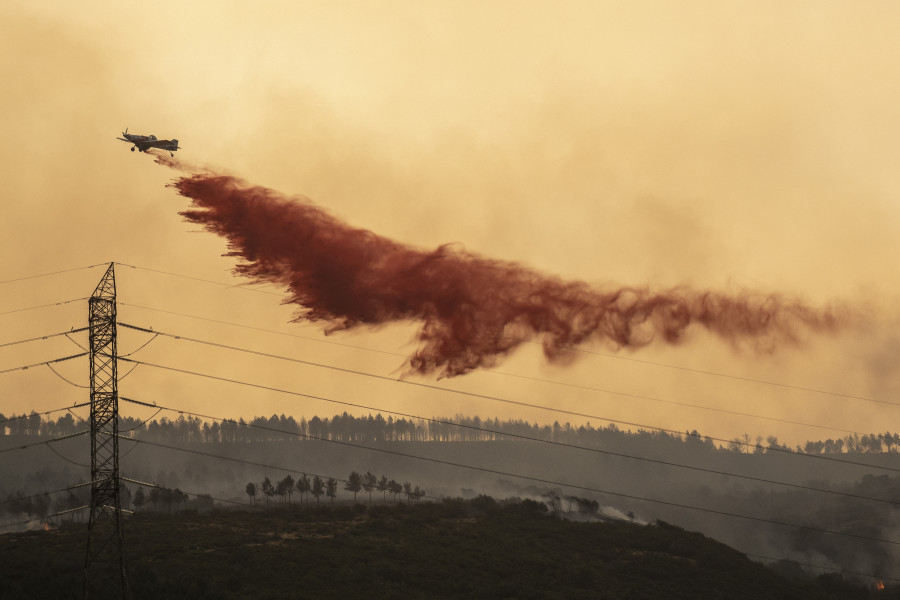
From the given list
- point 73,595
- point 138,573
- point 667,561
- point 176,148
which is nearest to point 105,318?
point 176,148

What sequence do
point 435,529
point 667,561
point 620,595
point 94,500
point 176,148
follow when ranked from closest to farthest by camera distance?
point 94,500
point 176,148
point 620,595
point 667,561
point 435,529

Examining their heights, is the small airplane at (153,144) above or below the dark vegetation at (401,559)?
above

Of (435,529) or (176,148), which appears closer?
(176,148)

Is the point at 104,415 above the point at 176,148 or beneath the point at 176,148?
beneath

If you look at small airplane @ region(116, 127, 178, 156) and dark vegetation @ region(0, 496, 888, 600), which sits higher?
small airplane @ region(116, 127, 178, 156)

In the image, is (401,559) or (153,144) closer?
(153,144)

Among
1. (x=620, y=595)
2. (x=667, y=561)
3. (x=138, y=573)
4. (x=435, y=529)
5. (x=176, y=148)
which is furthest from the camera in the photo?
(x=435, y=529)

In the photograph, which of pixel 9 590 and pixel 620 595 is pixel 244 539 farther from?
pixel 620 595

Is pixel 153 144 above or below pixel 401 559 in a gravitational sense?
above
